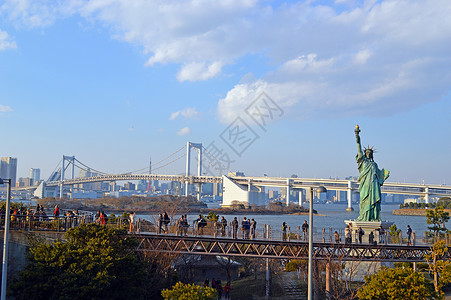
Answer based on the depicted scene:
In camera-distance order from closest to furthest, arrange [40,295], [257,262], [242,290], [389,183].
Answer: [40,295]
[242,290]
[257,262]
[389,183]

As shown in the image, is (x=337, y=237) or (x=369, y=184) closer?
(x=337, y=237)

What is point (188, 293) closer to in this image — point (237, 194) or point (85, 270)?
point (85, 270)

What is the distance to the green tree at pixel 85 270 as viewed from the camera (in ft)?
55.1

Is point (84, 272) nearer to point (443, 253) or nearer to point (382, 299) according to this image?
point (382, 299)

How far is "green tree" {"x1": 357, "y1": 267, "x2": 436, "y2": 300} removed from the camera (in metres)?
16.7

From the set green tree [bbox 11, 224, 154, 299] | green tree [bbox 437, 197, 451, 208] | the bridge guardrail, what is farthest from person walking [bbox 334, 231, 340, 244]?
green tree [bbox 437, 197, 451, 208]

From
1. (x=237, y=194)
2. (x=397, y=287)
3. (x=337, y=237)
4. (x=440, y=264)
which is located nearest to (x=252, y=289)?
(x=337, y=237)

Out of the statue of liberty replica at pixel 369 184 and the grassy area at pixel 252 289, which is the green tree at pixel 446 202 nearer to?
the statue of liberty replica at pixel 369 184

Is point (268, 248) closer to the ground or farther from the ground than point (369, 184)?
closer to the ground

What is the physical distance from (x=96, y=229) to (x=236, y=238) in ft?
21.1

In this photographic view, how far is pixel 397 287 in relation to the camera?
55.1 ft

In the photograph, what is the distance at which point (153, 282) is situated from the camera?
21.3 meters

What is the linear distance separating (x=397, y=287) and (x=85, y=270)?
1168 centimetres

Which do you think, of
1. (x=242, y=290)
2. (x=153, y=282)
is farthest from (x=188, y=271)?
(x=153, y=282)
